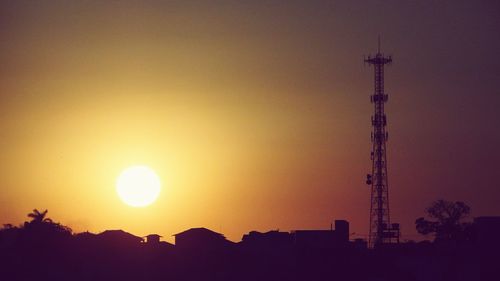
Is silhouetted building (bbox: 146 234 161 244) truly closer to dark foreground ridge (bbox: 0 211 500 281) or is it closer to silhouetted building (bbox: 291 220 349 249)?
dark foreground ridge (bbox: 0 211 500 281)

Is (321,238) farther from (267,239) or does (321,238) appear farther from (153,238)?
(153,238)

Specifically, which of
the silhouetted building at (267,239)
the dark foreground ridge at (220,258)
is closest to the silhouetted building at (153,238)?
the dark foreground ridge at (220,258)

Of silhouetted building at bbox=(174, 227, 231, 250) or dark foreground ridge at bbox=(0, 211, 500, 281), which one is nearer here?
dark foreground ridge at bbox=(0, 211, 500, 281)

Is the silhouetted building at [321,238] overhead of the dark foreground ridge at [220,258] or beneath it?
overhead

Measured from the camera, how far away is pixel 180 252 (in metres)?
92.8

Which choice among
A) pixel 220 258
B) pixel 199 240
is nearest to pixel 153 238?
pixel 199 240

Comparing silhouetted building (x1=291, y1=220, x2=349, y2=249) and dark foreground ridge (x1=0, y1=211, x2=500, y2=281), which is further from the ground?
silhouetted building (x1=291, y1=220, x2=349, y2=249)

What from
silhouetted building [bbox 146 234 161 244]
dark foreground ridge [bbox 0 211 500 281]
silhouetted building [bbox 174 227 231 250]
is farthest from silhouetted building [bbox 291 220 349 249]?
silhouetted building [bbox 146 234 161 244]

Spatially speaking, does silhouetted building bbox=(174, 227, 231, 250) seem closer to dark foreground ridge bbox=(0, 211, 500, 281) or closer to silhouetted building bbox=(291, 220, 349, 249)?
dark foreground ridge bbox=(0, 211, 500, 281)

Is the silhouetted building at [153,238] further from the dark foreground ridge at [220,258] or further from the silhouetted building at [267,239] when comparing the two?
the silhouetted building at [267,239]

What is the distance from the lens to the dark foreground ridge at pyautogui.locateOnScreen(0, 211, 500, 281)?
84.6m

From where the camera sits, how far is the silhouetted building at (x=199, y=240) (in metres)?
95.7

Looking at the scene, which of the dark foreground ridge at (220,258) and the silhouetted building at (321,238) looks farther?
the silhouetted building at (321,238)

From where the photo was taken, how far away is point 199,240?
9781cm
